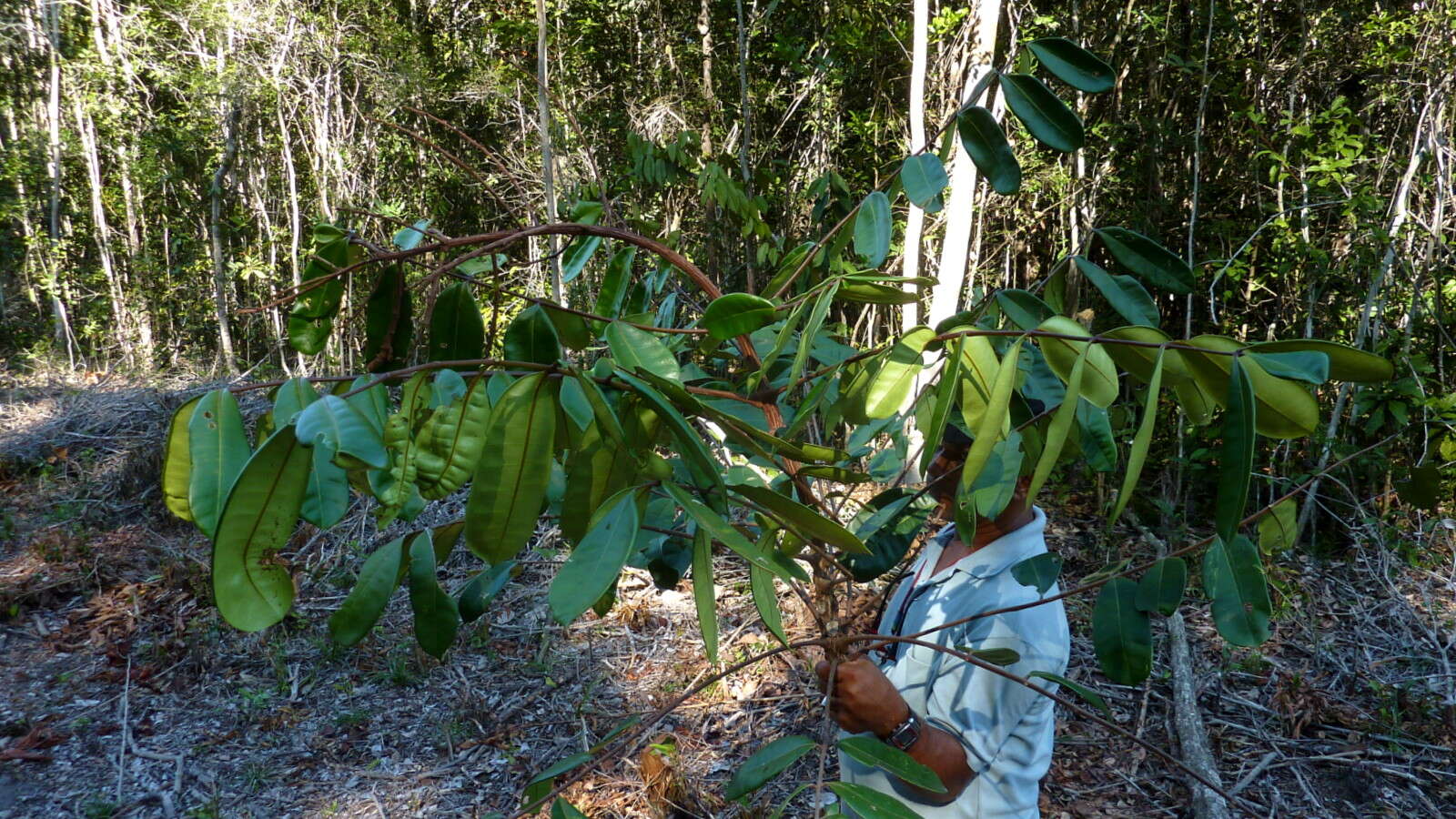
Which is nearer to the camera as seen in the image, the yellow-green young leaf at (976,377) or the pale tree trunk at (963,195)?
the yellow-green young leaf at (976,377)

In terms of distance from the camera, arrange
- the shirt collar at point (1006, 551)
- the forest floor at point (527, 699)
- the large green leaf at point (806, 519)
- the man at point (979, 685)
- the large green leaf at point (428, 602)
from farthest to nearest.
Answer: the forest floor at point (527, 699) < the shirt collar at point (1006, 551) < the man at point (979, 685) < the large green leaf at point (428, 602) < the large green leaf at point (806, 519)

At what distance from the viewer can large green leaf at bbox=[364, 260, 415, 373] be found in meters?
0.70

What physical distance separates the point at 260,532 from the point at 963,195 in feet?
10.4

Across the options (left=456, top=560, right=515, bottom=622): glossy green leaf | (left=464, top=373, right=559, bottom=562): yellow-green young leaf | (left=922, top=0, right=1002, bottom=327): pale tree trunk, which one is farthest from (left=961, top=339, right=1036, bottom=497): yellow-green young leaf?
(left=922, top=0, right=1002, bottom=327): pale tree trunk

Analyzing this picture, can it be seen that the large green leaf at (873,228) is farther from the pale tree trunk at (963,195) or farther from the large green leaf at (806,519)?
the pale tree trunk at (963,195)

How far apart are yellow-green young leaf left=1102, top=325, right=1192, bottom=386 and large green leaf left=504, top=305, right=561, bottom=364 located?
A: 418 millimetres

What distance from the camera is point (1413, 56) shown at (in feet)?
10.6

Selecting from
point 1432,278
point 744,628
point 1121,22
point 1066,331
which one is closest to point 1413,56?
point 1432,278

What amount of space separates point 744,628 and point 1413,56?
11.4ft

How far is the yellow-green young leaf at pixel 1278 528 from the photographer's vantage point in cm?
86

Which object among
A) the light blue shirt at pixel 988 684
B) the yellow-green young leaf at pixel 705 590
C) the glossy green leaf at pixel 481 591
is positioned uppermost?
the yellow-green young leaf at pixel 705 590

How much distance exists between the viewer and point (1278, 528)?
87 cm

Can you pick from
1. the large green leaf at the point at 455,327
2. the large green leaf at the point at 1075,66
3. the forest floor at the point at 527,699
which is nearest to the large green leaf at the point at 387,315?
the large green leaf at the point at 455,327

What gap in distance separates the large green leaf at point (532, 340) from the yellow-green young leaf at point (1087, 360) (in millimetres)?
375
